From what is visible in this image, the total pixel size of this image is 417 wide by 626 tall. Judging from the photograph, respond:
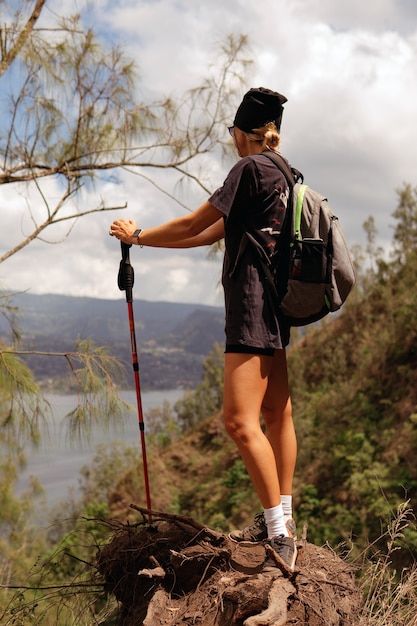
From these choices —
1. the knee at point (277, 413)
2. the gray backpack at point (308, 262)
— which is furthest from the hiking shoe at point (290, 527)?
the gray backpack at point (308, 262)

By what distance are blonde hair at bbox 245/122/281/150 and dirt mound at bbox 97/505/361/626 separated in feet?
4.92

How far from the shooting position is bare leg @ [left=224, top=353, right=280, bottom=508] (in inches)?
99.6

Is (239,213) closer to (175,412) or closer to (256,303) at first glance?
(256,303)

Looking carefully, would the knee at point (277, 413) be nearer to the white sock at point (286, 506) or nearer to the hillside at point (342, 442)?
the white sock at point (286, 506)

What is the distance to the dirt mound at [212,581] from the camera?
234cm

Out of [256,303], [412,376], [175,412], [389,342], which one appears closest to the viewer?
[256,303]

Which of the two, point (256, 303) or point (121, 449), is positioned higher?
point (256, 303)

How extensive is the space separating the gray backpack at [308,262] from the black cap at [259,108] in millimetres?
184

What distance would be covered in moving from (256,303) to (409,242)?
473 inches

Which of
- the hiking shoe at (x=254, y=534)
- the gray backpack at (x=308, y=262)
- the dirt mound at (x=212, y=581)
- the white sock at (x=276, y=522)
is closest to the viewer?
the dirt mound at (x=212, y=581)

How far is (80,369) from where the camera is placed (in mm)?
4355

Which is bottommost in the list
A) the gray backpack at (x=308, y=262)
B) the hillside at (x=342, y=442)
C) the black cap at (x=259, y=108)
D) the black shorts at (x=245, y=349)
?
the hillside at (x=342, y=442)

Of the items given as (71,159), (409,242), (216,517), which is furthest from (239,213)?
(409,242)

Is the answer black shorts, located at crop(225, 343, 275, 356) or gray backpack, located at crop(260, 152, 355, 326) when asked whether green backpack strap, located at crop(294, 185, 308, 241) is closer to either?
gray backpack, located at crop(260, 152, 355, 326)
